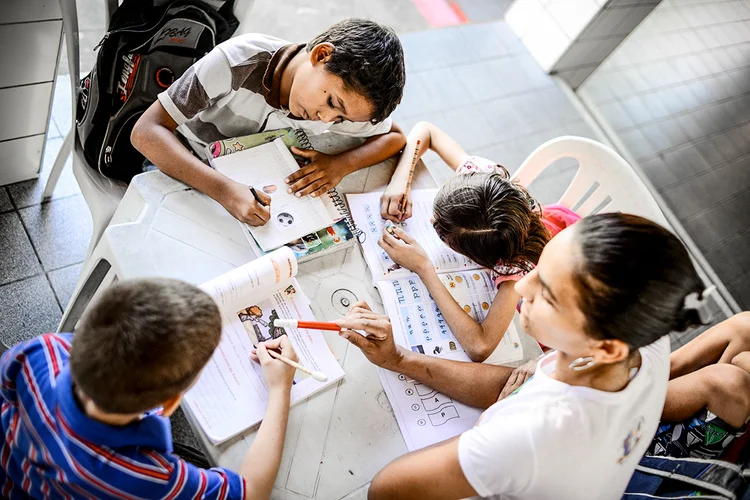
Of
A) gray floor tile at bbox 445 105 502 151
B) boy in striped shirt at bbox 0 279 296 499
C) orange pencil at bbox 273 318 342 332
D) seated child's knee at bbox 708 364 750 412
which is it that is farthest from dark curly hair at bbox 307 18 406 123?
gray floor tile at bbox 445 105 502 151

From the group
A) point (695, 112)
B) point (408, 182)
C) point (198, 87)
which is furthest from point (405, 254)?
point (695, 112)

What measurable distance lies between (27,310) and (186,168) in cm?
80

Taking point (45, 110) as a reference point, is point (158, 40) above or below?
above

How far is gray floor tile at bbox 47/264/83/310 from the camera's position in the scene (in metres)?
1.60

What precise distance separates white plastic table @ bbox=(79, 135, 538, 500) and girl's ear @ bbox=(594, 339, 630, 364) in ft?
1.30

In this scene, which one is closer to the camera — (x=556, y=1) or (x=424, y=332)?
(x=424, y=332)

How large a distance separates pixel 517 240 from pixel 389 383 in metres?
0.47

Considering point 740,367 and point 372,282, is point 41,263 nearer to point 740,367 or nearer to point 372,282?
point 372,282

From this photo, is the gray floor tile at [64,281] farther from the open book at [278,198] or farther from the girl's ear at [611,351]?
the girl's ear at [611,351]

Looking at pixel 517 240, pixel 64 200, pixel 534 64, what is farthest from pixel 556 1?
pixel 64 200

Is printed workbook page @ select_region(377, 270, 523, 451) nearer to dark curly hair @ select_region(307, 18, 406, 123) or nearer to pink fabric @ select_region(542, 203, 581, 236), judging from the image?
pink fabric @ select_region(542, 203, 581, 236)

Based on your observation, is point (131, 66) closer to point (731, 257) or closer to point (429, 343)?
point (429, 343)

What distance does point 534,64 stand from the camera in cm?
316

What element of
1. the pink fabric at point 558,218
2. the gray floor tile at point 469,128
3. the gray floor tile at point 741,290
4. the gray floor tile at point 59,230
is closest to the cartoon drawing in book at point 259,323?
the pink fabric at point 558,218
